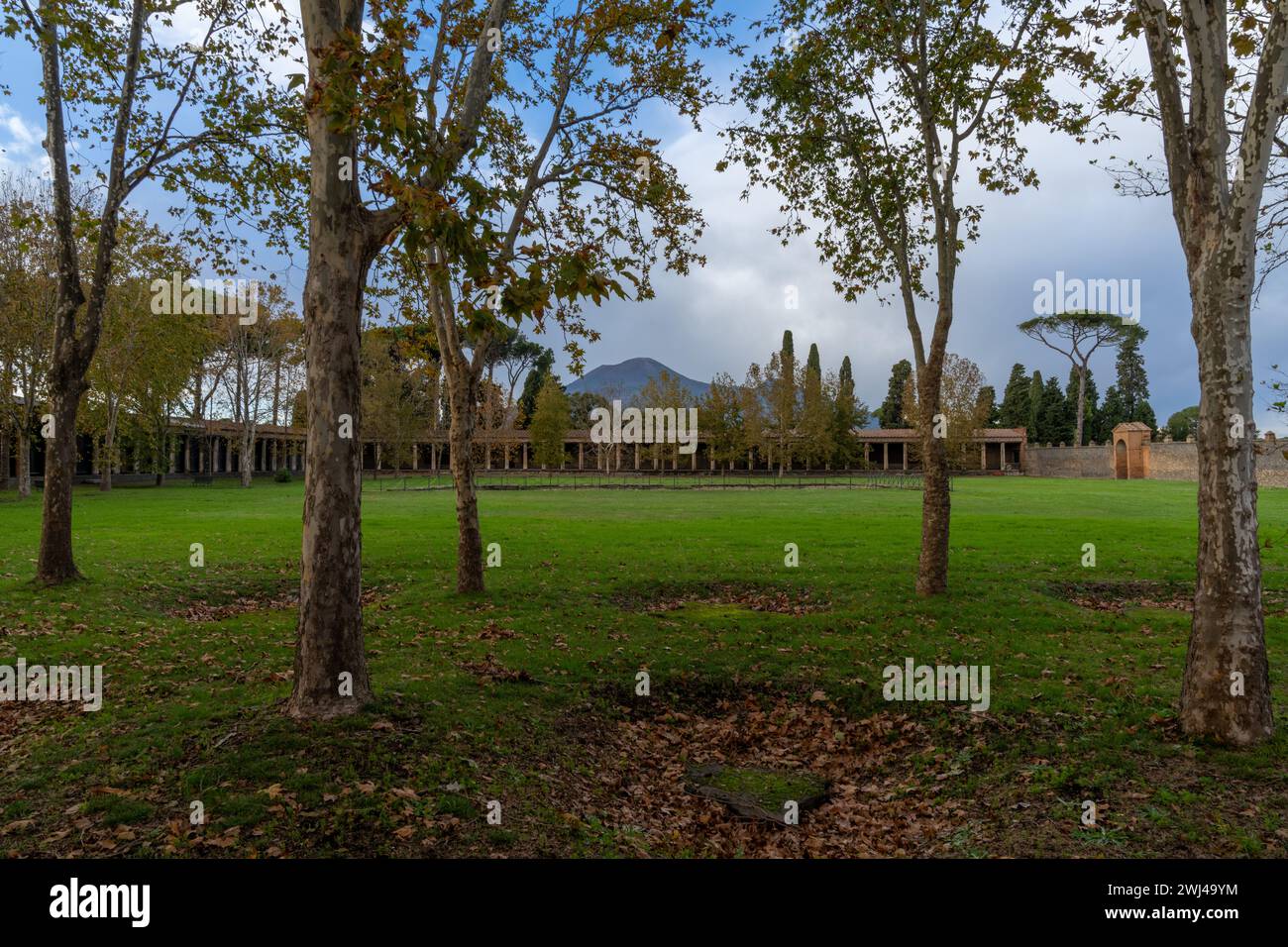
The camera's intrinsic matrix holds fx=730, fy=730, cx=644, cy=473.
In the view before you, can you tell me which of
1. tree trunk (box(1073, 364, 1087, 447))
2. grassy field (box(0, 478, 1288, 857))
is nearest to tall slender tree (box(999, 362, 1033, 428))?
tree trunk (box(1073, 364, 1087, 447))

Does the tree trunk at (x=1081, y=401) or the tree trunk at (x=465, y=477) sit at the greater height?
the tree trunk at (x=1081, y=401)

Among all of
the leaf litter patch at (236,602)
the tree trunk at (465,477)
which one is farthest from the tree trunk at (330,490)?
the leaf litter patch at (236,602)

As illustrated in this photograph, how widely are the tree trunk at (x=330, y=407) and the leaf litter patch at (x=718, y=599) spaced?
23.5 ft

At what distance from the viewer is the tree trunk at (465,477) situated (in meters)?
12.8

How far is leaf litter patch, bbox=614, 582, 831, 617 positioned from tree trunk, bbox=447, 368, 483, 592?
→ 283cm

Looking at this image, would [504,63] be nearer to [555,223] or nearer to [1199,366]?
[555,223]

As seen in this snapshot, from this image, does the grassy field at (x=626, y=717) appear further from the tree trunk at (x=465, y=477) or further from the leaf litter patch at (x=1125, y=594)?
the tree trunk at (x=465, y=477)

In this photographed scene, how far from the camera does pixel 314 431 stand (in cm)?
644

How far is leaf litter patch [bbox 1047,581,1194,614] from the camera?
1340 cm

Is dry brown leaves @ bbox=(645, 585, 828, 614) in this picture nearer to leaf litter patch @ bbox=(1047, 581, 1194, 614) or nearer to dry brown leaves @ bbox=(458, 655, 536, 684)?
dry brown leaves @ bbox=(458, 655, 536, 684)

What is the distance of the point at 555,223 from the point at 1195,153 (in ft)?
36.2

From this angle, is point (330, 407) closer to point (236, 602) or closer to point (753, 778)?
point (753, 778)

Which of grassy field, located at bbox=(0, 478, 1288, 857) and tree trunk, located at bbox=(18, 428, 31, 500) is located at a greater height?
tree trunk, located at bbox=(18, 428, 31, 500)
